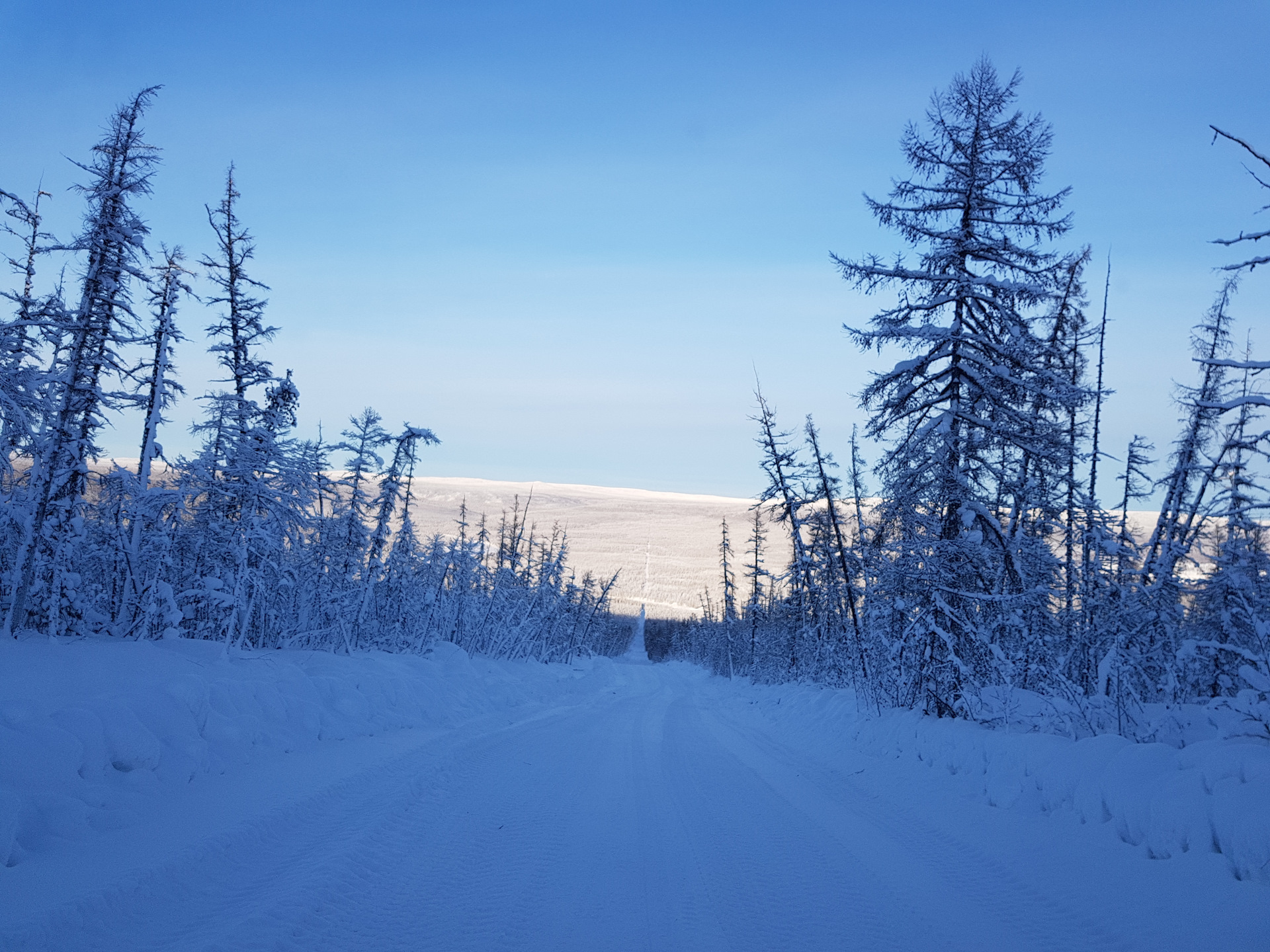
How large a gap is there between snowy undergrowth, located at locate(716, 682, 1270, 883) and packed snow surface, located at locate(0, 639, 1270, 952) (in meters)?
0.03

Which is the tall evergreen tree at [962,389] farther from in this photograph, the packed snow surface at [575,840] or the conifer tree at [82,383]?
the conifer tree at [82,383]

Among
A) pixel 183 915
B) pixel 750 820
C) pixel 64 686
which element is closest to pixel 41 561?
pixel 64 686

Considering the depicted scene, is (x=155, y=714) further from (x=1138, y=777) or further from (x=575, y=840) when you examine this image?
(x=1138, y=777)

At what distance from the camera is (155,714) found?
7.54 m

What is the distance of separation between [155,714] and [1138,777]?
1008 cm

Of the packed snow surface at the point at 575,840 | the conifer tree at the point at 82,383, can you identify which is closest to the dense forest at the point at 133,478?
the conifer tree at the point at 82,383

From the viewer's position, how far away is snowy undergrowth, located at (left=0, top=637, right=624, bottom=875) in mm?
5594

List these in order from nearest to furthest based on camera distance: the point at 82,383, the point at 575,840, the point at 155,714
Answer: the point at 575,840, the point at 155,714, the point at 82,383

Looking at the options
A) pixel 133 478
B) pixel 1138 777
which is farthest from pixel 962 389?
pixel 133 478

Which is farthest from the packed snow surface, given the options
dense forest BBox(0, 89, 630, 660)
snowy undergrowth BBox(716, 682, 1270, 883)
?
dense forest BBox(0, 89, 630, 660)

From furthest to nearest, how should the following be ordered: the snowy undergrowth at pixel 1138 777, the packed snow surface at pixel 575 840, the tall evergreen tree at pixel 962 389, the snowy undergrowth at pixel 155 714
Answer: the tall evergreen tree at pixel 962 389, the snowy undergrowth at pixel 155 714, the snowy undergrowth at pixel 1138 777, the packed snow surface at pixel 575 840

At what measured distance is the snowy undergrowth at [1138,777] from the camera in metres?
5.12

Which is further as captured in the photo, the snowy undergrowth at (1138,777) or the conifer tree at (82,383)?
the conifer tree at (82,383)

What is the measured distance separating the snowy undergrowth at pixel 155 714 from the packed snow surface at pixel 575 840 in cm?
4
